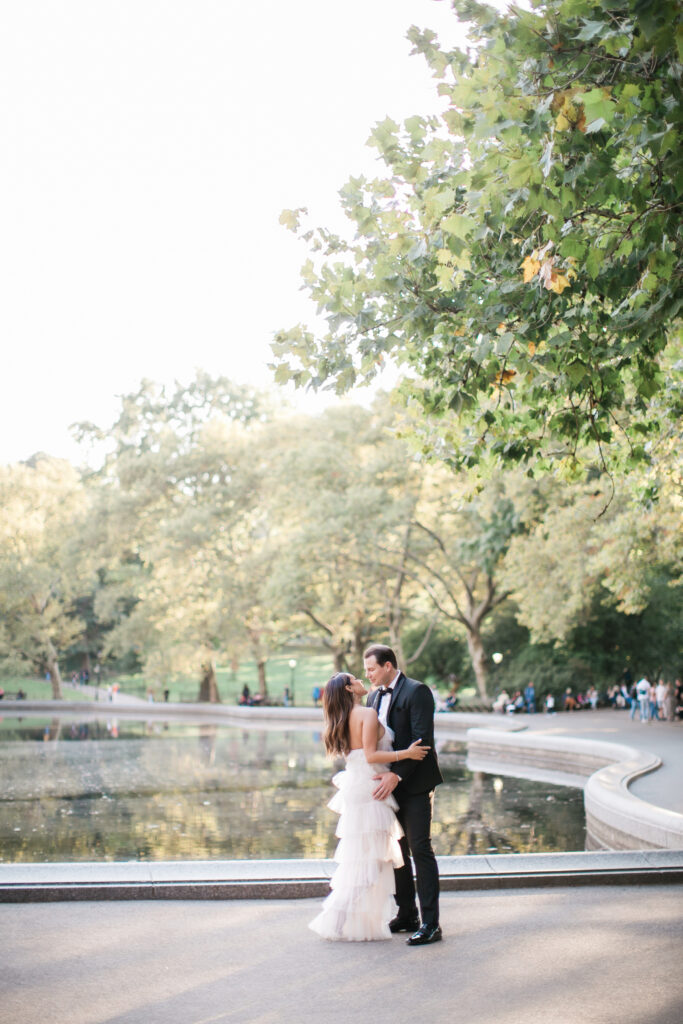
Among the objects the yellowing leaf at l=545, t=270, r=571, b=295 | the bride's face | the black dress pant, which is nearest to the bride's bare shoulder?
the bride's face

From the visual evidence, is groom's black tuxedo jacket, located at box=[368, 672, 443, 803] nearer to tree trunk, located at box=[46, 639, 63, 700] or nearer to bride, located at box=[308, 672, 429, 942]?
bride, located at box=[308, 672, 429, 942]

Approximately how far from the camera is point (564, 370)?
8.24 m

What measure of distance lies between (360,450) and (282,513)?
175 inches

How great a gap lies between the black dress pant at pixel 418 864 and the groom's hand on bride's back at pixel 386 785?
19 centimetres

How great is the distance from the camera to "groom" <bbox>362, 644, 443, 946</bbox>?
6738 mm

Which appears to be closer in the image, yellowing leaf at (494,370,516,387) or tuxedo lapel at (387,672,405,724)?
tuxedo lapel at (387,672,405,724)

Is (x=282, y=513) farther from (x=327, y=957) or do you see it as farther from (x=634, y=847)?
(x=327, y=957)

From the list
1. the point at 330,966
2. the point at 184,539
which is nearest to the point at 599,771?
the point at 330,966

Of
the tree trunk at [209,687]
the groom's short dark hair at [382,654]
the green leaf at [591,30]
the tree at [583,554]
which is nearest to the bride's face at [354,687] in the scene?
the groom's short dark hair at [382,654]

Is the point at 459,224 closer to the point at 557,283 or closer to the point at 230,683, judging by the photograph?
the point at 557,283

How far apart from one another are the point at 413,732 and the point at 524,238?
371cm

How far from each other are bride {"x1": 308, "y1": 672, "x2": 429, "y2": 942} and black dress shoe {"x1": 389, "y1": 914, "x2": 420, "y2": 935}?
0.58 ft

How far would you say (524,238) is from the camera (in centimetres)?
745

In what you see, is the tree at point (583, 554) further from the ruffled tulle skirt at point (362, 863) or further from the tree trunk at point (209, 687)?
the tree trunk at point (209, 687)
